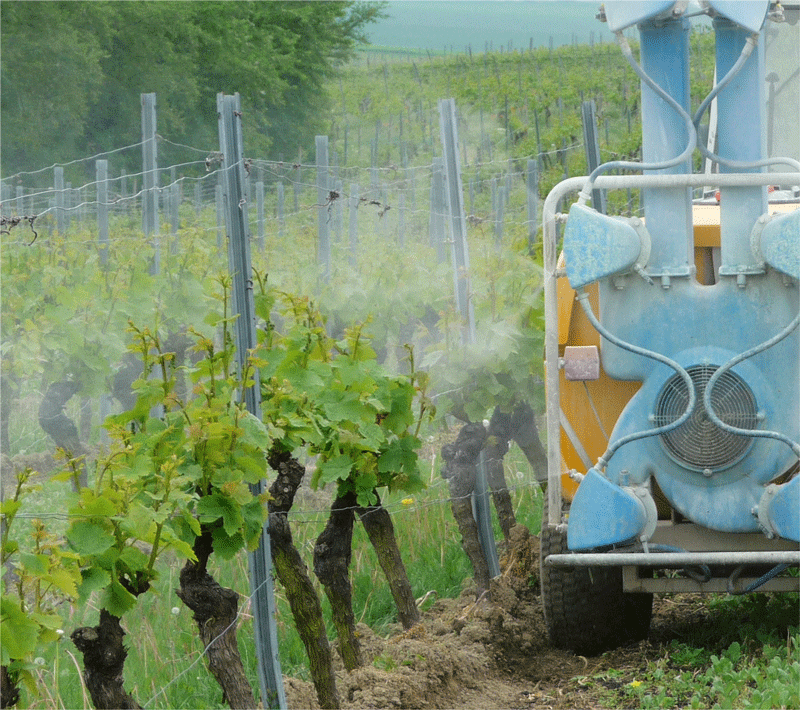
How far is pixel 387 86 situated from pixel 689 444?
8769mm

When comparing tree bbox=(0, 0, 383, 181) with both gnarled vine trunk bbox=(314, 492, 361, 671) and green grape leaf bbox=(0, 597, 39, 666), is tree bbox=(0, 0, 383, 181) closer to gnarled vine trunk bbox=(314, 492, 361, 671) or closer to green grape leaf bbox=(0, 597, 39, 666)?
gnarled vine trunk bbox=(314, 492, 361, 671)

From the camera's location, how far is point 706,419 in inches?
133

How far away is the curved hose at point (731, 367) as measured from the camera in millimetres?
3251

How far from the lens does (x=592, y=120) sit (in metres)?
6.32

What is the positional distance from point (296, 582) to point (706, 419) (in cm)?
143

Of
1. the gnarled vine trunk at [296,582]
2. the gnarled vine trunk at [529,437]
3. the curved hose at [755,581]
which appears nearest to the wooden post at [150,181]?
the gnarled vine trunk at [529,437]

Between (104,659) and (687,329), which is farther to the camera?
(687,329)

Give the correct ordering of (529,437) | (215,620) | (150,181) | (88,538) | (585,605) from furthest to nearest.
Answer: (150,181) < (529,437) < (585,605) < (215,620) < (88,538)

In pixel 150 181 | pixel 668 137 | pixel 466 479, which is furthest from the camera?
pixel 150 181

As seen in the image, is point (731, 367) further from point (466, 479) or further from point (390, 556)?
point (466, 479)

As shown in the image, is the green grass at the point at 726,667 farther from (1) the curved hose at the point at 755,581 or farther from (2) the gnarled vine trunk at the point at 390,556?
(2) the gnarled vine trunk at the point at 390,556

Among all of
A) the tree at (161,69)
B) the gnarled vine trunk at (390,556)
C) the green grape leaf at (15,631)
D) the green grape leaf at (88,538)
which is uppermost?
the tree at (161,69)

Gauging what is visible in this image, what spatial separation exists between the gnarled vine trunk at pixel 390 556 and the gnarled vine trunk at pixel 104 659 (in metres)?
1.48

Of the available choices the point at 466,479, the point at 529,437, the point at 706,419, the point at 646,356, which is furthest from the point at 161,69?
the point at 706,419
